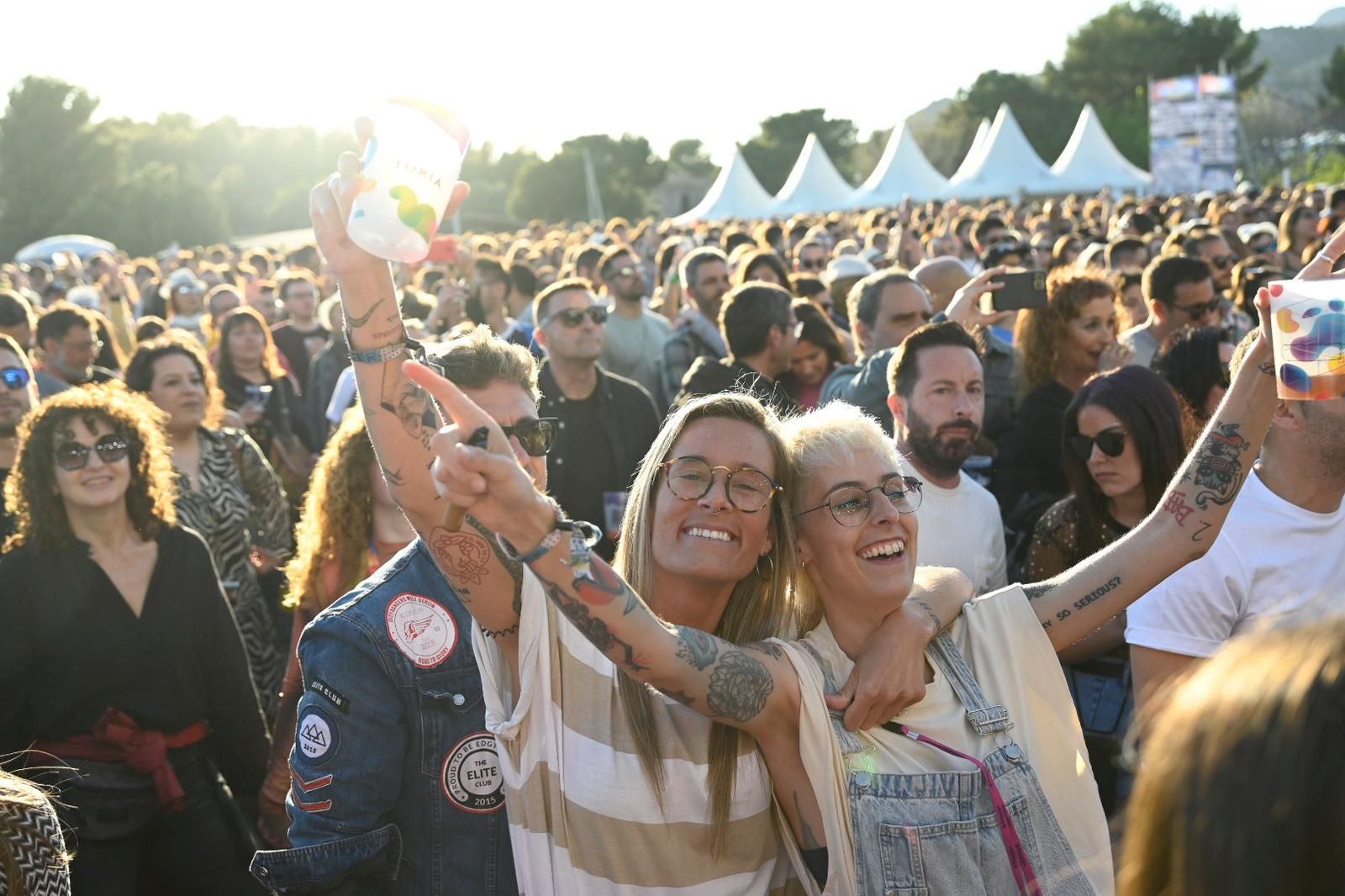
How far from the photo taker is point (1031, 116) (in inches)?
3086

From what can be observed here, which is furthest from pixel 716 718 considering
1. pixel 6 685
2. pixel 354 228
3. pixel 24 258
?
pixel 24 258

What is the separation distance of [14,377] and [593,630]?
4217 millimetres

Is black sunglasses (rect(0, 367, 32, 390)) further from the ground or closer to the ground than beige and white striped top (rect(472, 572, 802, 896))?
further from the ground

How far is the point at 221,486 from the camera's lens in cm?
550

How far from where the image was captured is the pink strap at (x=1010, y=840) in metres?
2.24

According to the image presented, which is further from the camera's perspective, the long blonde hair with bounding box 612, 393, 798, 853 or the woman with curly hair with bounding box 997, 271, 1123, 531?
the woman with curly hair with bounding box 997, 271, 1123, 531

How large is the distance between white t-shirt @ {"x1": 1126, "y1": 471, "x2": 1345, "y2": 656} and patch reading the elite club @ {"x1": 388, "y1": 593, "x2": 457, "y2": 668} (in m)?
1.62

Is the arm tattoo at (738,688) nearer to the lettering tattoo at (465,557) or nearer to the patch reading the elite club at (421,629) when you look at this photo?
the lettering tattoo at (465,557)

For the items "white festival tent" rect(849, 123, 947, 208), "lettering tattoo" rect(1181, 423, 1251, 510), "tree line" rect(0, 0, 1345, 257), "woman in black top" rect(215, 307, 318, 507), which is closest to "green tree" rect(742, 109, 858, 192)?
"tree line" rect(0, 0, 1345, 257)

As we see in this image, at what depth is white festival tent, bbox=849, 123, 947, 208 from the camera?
117 ft

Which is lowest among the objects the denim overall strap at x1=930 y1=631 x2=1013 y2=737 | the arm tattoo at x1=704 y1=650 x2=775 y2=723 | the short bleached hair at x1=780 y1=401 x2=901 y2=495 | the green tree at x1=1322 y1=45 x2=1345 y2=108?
the denim overall strap at x1=930 y1=631 x2=1013 y2=737

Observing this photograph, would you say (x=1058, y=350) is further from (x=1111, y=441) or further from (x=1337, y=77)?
(x=1337, y=77)

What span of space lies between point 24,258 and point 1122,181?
3244 cm

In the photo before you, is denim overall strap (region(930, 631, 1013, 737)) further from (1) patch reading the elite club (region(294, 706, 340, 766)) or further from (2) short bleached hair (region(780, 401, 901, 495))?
(1) patch reading the elite club (region(294, 706, 340, 766))
